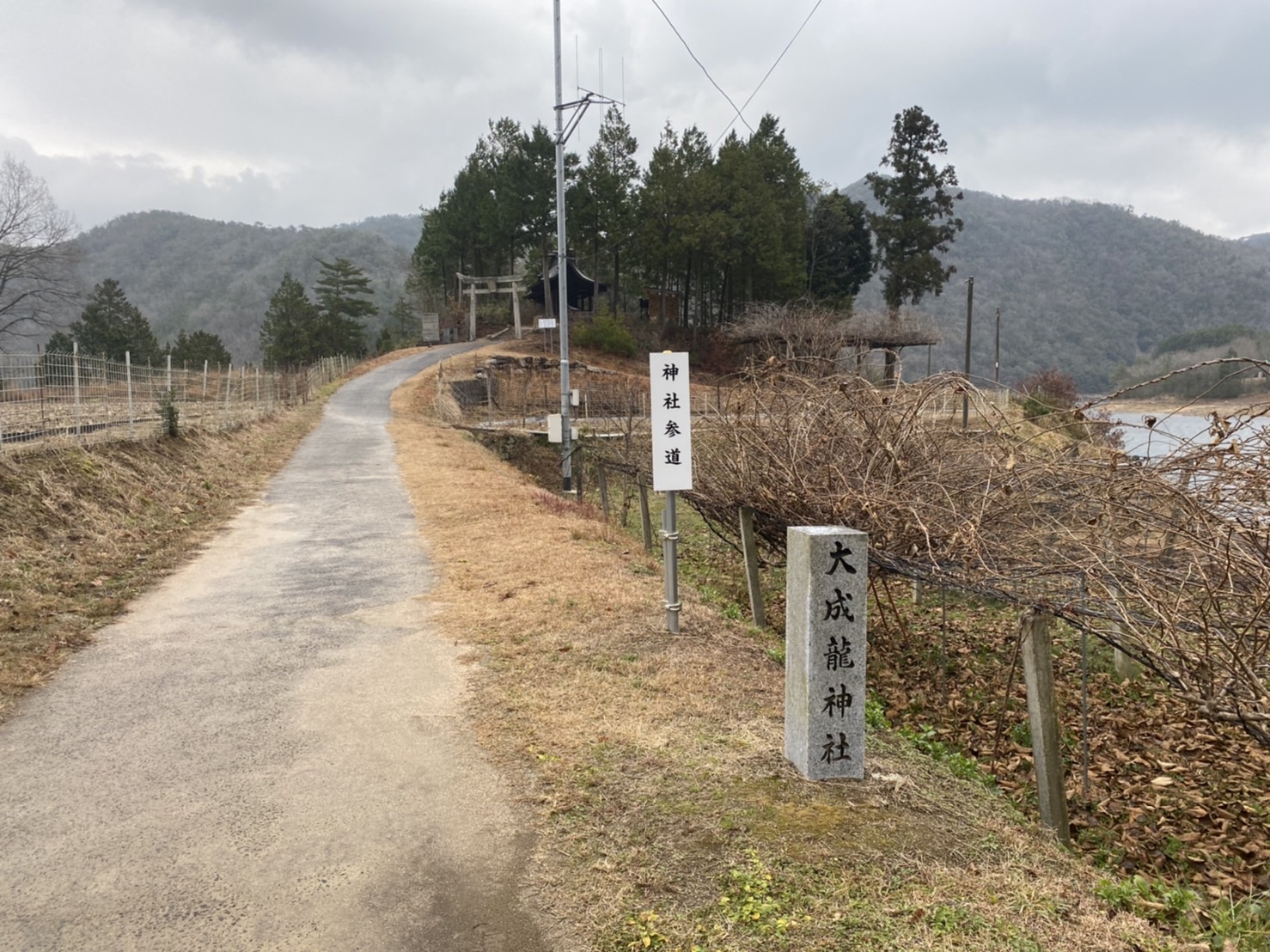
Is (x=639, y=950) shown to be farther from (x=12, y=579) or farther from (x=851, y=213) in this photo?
(x=851, y=213)

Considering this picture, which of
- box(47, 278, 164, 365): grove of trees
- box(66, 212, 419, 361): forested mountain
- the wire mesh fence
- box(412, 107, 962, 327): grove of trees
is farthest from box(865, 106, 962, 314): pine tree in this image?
box(66, 212, 419, 361): forested mountain

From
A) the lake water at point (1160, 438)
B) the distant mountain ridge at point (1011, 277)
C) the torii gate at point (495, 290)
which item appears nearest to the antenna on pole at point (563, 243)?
the lake water at point (1160, 438)

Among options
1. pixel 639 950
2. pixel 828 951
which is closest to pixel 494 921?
pixel 639 950

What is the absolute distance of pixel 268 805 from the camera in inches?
138

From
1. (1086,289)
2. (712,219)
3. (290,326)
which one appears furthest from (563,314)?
(1086,289)

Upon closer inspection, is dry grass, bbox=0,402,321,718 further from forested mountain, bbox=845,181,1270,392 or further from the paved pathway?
forested mountain, bbox=845,181,1270,392

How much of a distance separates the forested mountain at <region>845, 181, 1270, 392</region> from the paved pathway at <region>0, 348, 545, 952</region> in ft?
156

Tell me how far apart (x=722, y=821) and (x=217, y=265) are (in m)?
109

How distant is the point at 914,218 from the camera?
37.4 metres

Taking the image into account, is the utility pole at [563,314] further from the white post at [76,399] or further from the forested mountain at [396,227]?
the forested mountain at [396,227]

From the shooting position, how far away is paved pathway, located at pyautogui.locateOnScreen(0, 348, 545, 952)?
277 cm

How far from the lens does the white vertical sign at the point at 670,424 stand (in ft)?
18.3

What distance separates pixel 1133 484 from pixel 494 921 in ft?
13.5

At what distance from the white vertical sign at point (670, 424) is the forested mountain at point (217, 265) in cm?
6912
